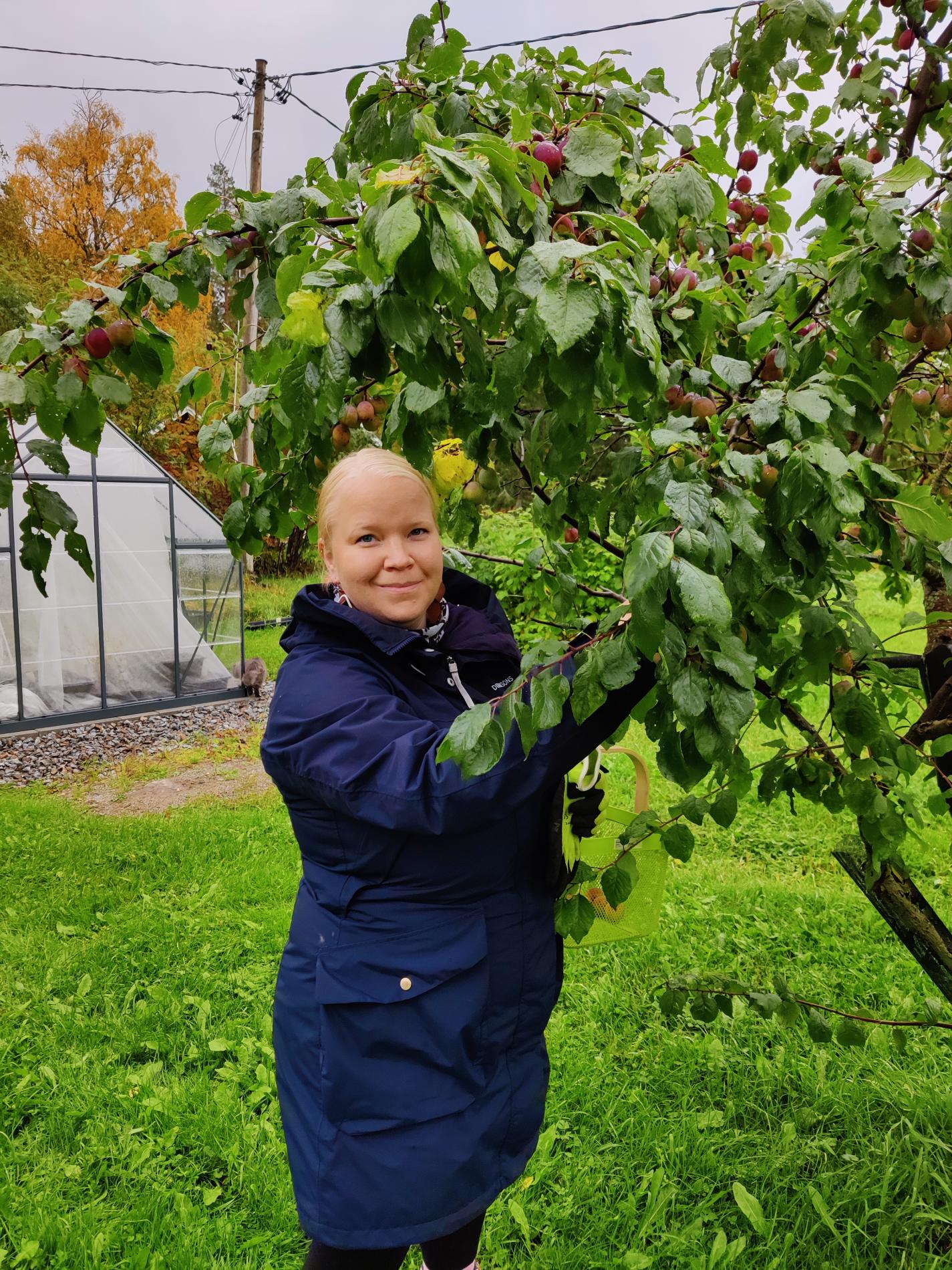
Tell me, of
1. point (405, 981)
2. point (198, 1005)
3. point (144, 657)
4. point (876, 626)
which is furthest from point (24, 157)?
point (405, 981)

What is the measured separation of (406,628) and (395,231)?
0.81 metres

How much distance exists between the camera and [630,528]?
5.25ft

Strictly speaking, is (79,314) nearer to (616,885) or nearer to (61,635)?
(616,885)

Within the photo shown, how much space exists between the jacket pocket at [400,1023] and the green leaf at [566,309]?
2.99ft

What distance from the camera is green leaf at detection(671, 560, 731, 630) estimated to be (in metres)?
0.73

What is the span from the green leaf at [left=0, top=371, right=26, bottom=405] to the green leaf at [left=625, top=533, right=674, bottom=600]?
0.90m

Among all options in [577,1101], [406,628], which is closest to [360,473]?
[406,628]

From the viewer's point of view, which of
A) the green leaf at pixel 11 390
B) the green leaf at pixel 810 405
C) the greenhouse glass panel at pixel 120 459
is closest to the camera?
the green leaf at pixel 810 405

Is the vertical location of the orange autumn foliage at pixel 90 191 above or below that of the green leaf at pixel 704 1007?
above

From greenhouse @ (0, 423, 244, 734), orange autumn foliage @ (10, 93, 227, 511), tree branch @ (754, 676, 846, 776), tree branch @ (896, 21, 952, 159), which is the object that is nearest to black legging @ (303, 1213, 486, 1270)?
tree branch @ (754, 676, 846, 776)

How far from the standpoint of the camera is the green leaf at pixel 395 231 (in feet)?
2.15

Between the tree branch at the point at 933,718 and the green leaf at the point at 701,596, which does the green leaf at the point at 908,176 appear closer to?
the green leaf at the point at 701,596

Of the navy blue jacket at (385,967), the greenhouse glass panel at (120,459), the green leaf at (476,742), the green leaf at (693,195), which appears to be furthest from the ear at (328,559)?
the greenhouse glass panel at (120,459)

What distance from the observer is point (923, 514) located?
3.78ft
